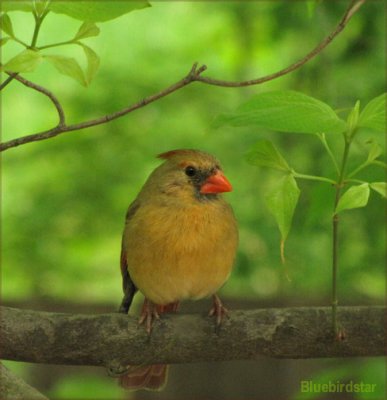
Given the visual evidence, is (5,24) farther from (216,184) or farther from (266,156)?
(216,184)

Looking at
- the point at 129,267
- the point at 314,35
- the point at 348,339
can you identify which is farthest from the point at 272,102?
the point at 314,35

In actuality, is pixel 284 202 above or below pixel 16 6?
below

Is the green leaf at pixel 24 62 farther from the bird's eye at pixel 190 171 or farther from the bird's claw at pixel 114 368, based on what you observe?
the bird's eye at pixel 190 171

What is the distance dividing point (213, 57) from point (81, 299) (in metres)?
1.67

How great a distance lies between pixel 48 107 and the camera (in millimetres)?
4410

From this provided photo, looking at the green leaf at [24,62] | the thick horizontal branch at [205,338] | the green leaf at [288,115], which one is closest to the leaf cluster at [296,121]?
the green leaf at [288,115]

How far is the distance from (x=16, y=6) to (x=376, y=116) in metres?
0.65

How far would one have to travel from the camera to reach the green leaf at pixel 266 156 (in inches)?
59.9

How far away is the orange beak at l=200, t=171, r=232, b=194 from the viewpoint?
7.75 ft

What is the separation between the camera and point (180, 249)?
7.48 feet

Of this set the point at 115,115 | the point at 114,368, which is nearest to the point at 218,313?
the point at 114,368

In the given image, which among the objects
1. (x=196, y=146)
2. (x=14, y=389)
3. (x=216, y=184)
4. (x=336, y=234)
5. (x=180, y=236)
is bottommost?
(x=14, y=389)

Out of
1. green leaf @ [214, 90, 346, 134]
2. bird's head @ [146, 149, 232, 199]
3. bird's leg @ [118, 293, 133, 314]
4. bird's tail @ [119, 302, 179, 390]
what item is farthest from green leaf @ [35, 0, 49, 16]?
bird's tail @ [119, 302, 179, 390]

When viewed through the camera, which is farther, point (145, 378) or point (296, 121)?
point (145, 378)
